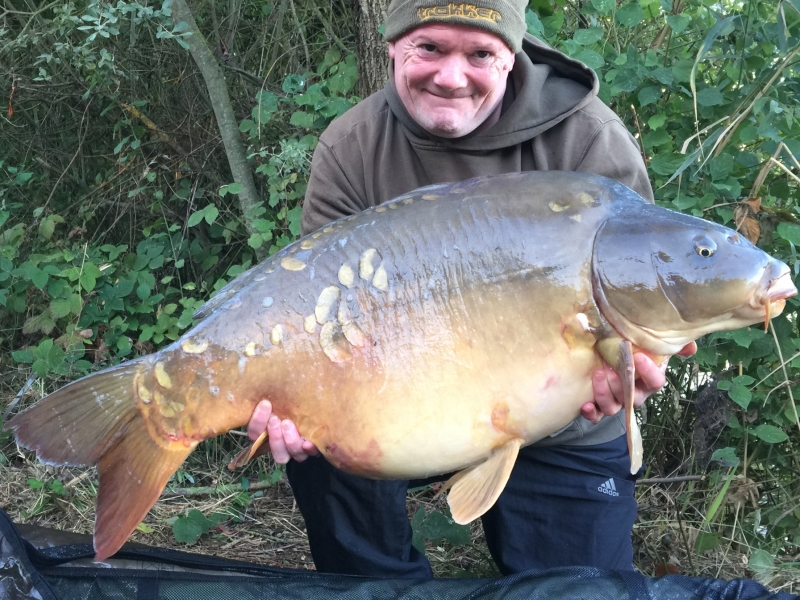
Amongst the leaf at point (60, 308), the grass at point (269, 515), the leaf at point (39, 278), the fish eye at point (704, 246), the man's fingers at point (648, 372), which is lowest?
the grass at point (269, 515)

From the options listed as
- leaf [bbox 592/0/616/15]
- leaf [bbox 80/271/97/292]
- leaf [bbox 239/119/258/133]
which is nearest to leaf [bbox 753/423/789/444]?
leaf [bbox 592/0/616/15]

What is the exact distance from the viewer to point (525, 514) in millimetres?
1646

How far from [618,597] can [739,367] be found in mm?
802

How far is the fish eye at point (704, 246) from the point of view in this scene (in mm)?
1155

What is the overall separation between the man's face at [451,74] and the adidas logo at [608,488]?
2.52 feet

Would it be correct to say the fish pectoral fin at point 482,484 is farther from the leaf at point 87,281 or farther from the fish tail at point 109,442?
the leaf at point 87,281

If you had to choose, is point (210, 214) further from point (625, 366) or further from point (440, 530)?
point (625, 366)

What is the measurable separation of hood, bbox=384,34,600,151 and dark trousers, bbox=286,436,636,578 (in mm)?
636

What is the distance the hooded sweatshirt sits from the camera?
5.21ft

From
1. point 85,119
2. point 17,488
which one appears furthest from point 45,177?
point 17,488

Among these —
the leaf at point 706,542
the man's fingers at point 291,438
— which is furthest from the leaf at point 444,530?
the man's fingers at point 291,438

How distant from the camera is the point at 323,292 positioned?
47.2 inches

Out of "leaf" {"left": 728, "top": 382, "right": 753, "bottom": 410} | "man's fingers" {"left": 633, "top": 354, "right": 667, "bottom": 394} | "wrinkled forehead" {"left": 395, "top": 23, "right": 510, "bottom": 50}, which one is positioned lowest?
"leaf" {"left": 728, "top": 382, "right": 753, "bottom": 410}

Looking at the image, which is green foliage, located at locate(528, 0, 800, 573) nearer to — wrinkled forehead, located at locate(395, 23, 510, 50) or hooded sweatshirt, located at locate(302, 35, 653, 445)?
hooded sweatshirt, located at locate(302, 35, 653, 445)
